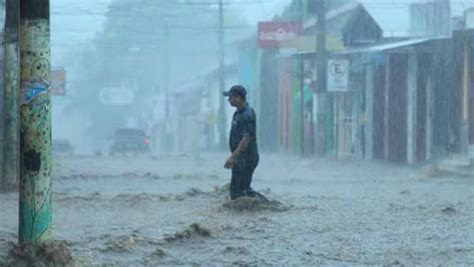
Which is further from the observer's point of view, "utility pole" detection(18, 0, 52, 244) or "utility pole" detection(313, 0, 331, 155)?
"utility pole" detection(313, 0, 331, 155)

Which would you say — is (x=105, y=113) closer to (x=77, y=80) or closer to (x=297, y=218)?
(x=77, y=80)

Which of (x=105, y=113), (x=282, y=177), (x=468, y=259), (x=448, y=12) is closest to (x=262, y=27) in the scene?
(x=448, y=12)

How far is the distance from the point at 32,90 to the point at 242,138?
18.9ft

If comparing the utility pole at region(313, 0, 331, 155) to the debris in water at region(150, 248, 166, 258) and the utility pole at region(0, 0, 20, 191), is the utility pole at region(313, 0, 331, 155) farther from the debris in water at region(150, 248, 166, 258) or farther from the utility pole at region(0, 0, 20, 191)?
the debris in water at region(150, 248, 166, 258)

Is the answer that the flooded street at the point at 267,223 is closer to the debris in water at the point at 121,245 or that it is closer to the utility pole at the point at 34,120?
the debris in water at the point at 121,245

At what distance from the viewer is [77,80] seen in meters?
103

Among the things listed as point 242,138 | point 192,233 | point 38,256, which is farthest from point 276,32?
point 38,256

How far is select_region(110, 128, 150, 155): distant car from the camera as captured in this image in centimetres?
5559

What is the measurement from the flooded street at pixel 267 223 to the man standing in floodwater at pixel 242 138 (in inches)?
23.0

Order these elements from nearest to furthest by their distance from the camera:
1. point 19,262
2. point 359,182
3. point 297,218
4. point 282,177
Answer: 1. point 19,262
2. point 297,218
3. point 359,182
4. point 282,177

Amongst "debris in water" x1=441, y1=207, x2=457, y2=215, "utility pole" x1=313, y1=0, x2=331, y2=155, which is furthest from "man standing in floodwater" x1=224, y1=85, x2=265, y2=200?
"utility pole" x1=313, y1=0, x2=331, y2=155

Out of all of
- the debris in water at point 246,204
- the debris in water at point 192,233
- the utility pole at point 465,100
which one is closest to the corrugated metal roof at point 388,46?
the utility pole at point 465,100

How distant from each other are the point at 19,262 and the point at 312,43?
34.5 m

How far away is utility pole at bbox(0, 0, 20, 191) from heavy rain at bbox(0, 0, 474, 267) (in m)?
0.03
